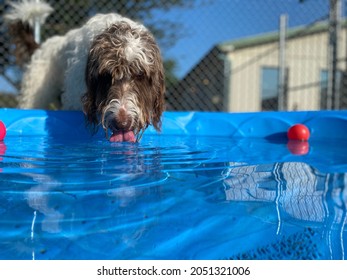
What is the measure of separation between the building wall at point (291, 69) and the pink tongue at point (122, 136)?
10.0 meters

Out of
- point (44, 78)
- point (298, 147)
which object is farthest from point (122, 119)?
point (44, 78)

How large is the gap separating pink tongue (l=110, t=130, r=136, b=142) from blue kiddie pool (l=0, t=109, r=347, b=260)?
47mm

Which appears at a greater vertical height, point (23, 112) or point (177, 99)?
point (177, 99)

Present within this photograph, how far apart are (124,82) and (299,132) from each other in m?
1.76

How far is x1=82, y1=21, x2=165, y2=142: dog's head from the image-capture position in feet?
9.50

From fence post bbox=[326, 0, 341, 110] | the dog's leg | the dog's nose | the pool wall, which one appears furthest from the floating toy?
fence post bbox=[326, 0, 341, 110]

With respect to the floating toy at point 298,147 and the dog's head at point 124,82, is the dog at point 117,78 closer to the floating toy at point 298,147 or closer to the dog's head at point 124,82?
the dog's head at point 124,82

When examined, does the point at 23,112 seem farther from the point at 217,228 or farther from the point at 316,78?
the point at 316,78

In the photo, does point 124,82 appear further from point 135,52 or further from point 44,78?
point 44,78

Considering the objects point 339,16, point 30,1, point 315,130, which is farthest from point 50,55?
point 339,16

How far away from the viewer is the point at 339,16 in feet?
21.4

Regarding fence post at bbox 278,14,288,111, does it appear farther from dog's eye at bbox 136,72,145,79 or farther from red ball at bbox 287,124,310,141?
dog's eye at bbox 136,72,145,79

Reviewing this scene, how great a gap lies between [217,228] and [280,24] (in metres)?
6.11
